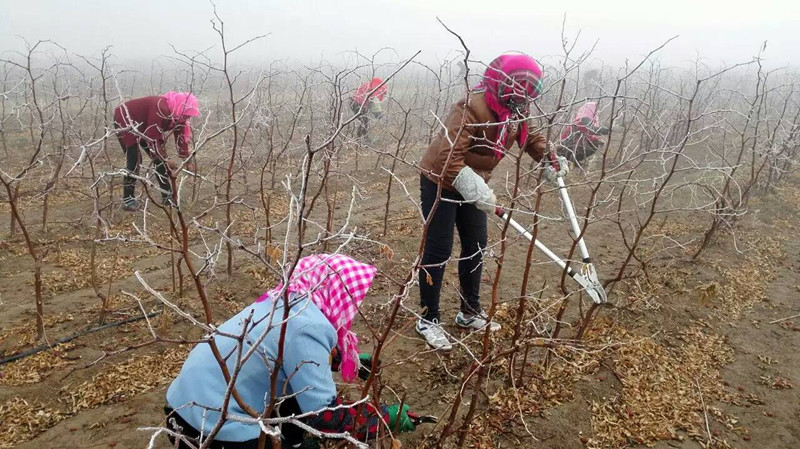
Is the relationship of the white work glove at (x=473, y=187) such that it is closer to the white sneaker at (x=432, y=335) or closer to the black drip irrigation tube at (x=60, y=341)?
the white sneaker at (x=432, y=335)

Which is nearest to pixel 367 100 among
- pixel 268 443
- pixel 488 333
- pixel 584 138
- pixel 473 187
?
pixel 473 187

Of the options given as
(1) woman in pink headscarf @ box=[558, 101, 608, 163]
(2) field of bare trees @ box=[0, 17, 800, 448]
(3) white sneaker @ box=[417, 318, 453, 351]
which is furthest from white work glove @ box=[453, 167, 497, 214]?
(1) woman in pink headscarf @ box=[558, 101, 608, 163]

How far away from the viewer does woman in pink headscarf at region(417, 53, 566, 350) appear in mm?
2271

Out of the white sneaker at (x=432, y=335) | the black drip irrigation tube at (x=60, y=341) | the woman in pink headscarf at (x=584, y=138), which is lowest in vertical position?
the black drip irrigation tube at (x=60, y=341)

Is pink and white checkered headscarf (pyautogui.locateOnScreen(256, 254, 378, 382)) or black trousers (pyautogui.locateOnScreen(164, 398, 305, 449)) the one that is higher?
pink and white checkered headscarf (pyautogui.locateOnScreen(256, 254, 378, 382))

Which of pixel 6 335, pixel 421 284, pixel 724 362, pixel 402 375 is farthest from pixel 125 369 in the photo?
pixel 724 362

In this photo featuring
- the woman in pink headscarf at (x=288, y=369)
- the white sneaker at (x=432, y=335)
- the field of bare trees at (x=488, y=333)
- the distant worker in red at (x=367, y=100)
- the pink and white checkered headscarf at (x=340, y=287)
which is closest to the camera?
the woman in pink headscarf at (x=288, y=369)

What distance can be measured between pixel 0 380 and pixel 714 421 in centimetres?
365

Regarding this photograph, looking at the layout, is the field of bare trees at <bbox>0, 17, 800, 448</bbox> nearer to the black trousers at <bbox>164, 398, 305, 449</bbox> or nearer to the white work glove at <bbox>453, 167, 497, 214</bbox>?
the white work glove at <bbox>453, 167, 497, 214</bbox>

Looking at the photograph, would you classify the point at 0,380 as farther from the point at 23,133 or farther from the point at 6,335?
the point at 23,133

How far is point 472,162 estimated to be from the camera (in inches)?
101

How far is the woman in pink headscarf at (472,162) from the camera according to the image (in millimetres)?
2271

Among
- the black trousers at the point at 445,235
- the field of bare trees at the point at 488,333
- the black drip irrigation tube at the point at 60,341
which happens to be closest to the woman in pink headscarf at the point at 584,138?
the field of bare trees at the point at 488,333

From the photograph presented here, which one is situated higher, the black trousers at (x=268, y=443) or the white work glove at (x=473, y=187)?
the white work glove at (x=473, y=187)
